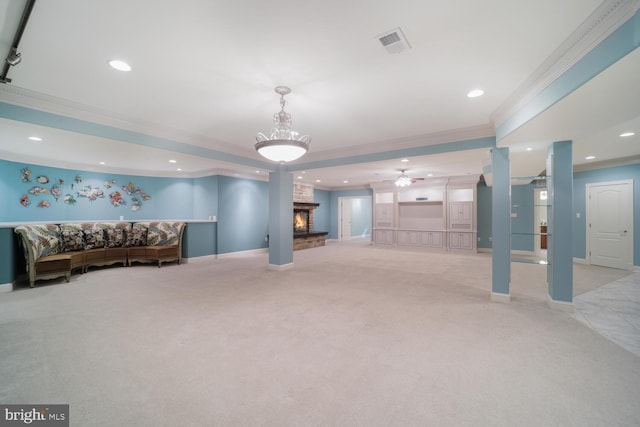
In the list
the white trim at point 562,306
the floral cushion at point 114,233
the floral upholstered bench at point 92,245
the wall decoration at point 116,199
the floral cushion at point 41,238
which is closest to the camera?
the white trim at point 562,306

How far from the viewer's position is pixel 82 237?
5.86 metres

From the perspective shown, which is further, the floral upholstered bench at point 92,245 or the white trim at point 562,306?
the floral upholstered bench at point 92,245

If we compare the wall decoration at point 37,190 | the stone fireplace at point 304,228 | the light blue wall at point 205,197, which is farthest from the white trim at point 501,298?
the wall decoration at point 37,190

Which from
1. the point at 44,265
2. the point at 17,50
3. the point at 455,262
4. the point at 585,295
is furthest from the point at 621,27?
the point at 44,265

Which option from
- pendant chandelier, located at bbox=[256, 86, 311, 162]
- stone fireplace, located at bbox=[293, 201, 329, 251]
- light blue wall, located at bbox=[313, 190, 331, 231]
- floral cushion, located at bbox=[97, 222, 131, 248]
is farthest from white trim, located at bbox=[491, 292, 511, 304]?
light blue wall, located at bbox=[313, 190, 331, 231]

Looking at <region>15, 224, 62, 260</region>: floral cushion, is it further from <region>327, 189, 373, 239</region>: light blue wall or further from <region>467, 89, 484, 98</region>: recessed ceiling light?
<region>327, 189, 373, 239</region>: light blue wall

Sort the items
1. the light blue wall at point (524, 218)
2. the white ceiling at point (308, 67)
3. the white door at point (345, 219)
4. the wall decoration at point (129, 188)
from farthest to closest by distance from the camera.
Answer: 1. the white door at point (345, 219)
2. the light blue wall at point (524, 218)
3. the wall decoration at point (129, 188)
4. the white ceiling at point (308, 67)

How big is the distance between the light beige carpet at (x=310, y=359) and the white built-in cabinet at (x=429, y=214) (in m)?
5.40

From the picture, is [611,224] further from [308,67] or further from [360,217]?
[360,217]

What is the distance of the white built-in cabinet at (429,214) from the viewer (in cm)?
941

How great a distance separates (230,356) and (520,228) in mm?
9587

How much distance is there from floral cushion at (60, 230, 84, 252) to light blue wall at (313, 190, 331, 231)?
794 centimetres

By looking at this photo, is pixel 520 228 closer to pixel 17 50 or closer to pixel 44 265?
pixel 17 50

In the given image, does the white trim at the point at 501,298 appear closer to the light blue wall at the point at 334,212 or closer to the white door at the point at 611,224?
the white door at the point at 611,224
